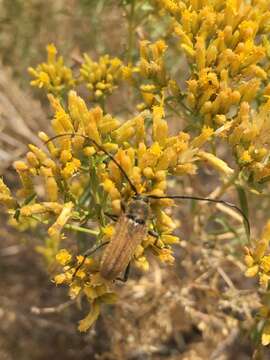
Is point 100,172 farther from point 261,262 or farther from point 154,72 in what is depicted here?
point 261,262

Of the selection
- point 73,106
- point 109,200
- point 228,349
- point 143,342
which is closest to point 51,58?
point 73,106

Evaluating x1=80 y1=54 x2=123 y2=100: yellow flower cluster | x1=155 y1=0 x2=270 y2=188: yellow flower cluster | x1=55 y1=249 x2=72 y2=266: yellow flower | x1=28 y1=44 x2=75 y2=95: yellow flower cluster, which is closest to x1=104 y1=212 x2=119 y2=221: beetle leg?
x1=55 y1=249 x2=72 y2=266: yellow flower

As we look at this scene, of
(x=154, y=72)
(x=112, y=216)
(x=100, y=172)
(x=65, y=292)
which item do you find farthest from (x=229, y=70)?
(x=65, y=292)

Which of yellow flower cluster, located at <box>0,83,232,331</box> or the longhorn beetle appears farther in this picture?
yellow flower cluster, located at <box>0,83,232,331</box>

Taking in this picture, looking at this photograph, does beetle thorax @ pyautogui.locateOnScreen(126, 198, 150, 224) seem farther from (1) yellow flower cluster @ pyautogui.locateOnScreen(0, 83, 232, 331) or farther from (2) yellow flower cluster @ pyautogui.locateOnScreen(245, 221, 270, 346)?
(2) yellow flower cluster @ pyautogui.locateOnScreen(245, 221, 270, 346)

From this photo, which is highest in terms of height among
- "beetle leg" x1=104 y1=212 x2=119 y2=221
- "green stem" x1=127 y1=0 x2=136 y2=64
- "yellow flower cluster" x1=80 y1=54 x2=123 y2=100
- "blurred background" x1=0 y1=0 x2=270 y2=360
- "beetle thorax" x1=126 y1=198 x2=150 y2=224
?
"green stem" x1=127 y1=0 x2=136 y2=64

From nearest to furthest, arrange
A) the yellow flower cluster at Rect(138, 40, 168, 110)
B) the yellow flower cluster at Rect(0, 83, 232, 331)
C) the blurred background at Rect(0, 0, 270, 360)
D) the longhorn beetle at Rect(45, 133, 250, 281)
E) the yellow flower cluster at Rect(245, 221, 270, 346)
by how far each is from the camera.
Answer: the longhorn beetle at Rect(45, 133, 250, 281) → the yellow flower cluster at Rect(0, 83, 232, 331) → the yellow flower cluster at Rect(245, 221, 270, 346) → the yellow flower cluster at Rect(138, 40, 168, 110) → the blurred background at Rect(0, 0, 270, 360)

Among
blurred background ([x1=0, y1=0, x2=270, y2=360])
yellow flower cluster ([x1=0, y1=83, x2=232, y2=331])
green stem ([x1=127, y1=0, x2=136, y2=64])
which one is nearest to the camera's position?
yellow flower cluster ([x1=0, y1=83, x2=232, y2=331])
